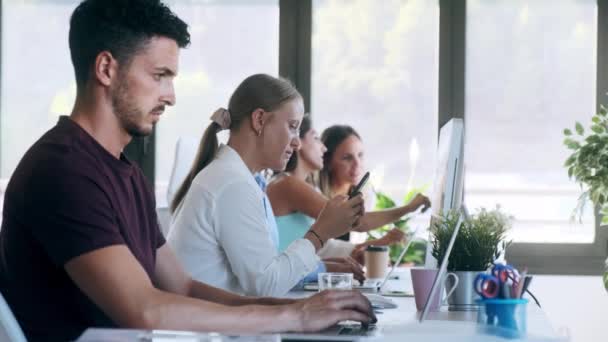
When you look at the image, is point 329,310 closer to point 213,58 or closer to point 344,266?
point 344,266

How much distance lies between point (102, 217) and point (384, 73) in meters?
3.50

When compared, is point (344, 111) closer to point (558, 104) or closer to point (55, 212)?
point (558, 104)

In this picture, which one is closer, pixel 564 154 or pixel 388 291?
pixel 388 291

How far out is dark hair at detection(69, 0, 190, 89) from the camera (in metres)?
1.66

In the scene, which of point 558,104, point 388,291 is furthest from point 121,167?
point 558,104

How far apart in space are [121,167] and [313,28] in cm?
326

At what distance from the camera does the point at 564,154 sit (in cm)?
480

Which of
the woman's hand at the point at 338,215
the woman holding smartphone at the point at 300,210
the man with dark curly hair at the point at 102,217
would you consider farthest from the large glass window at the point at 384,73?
the man with dark curly hair at the point at 102,217

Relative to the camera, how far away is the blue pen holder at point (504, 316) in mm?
1435

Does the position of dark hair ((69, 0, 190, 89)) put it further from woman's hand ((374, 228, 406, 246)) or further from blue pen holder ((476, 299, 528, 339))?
woman's hand ((374, 228, 406, 246))

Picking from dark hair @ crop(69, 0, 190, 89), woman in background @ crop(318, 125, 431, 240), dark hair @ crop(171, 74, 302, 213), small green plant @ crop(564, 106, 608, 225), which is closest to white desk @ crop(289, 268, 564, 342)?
dark hair @ crop(69, 0, 190, 89)

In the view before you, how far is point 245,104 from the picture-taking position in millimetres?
2580

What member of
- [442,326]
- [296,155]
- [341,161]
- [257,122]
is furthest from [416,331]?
[341,161]

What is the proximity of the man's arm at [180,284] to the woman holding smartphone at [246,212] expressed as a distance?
0.27m
